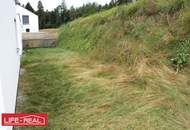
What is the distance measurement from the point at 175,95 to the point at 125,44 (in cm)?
322

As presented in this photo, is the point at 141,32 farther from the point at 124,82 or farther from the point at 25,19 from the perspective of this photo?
the point at 25,19

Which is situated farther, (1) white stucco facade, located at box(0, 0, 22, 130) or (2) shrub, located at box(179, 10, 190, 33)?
(2) shrub, located at box(179, 10, 190, 33)

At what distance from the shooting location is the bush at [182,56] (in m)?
5.89

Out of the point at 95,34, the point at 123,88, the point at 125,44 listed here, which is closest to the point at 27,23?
the point at 95,34

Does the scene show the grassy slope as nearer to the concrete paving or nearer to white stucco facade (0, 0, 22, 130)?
white stucco facade (0, 0, 22, 130)

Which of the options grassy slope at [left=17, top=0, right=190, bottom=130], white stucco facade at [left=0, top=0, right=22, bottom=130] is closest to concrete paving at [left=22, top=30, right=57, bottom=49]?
grassy slope at [left=17, top=0, right=190, bottom=130]

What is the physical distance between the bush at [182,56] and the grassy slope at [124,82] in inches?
6.4

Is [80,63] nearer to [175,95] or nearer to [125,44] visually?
[125,44]

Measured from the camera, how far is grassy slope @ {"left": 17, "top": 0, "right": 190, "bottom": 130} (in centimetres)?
425

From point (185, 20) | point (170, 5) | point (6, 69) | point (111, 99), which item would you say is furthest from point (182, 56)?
point (6, 69)

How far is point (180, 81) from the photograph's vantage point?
5.39 m

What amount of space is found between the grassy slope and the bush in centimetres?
16

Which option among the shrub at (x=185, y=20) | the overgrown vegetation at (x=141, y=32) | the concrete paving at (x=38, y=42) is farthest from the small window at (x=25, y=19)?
the shrub at (x=185, y=20)

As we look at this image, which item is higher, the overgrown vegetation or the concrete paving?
the overgrown vegetation
